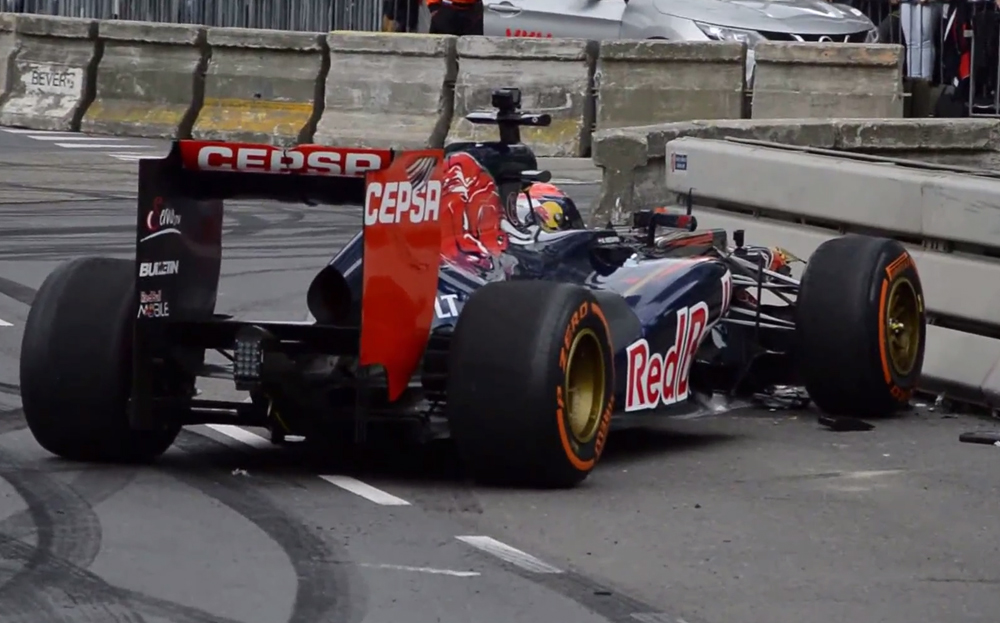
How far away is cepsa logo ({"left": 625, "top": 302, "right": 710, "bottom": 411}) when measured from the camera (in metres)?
7.81

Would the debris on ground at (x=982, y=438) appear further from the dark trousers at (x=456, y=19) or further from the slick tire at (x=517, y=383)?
the dark trousers at (x=456, y=19)

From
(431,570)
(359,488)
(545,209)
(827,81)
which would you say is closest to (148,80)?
(827,81)

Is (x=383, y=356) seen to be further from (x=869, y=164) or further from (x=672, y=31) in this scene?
(x=672, y=31)

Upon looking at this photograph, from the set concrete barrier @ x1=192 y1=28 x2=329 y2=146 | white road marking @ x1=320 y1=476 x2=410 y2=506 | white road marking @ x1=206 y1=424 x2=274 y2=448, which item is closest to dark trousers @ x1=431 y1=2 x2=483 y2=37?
concrete barrier @ x1=192 y1=28 x2=329 y2=146

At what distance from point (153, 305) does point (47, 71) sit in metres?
15.1

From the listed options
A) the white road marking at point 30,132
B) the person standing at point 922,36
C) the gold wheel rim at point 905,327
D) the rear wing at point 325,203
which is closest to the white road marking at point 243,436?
the rear wing at point 325,203

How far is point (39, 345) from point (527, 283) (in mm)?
1743

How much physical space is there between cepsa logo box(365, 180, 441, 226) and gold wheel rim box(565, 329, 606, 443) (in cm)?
70

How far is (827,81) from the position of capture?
62.1 feet

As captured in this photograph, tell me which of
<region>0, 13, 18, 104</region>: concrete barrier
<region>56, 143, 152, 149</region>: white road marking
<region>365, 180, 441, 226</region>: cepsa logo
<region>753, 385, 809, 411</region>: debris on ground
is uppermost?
<region>0, 13, 18, 104</region>: concrete barrier

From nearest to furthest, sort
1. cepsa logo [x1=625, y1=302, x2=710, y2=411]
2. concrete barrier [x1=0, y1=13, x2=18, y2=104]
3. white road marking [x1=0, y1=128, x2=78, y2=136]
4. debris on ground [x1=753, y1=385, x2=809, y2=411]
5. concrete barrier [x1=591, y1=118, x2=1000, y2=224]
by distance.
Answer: cepsa logo [x1=625, y1=302, x2=710, y2=411]
debris on ground [x1=753, y1=385, x2=809, y2=411]
concrete barrier [x1=591, y1=118, x2=1000, y2=224]
white road marking [x1=0, y1=128, x2=78, y2=136]
concrete barrier [x1=0, y1=13, x2=18, y2=104]

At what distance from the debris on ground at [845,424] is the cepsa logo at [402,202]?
240 cm

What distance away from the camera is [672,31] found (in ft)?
69.5

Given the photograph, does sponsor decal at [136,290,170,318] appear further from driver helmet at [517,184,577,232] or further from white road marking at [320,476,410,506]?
driver helmet at [517,184,577,232]
